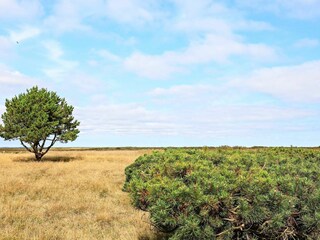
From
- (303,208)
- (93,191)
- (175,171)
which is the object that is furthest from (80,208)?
(303,208)

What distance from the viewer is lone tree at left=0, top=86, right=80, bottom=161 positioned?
34500 mm

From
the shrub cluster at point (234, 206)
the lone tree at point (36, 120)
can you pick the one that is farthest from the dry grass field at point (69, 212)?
the lone tree at point (36, 120)

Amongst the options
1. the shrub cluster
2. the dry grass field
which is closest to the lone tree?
the dry grass field

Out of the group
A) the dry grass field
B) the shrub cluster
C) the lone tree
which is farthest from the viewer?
the lone tree

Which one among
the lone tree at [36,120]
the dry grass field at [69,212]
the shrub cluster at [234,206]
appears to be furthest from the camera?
the lone tree at [36,120]

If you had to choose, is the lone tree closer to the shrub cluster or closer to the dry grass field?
the dry grass field

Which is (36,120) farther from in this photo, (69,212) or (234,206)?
(234,206)

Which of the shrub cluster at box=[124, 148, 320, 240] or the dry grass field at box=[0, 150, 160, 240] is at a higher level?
the shrub cluster at box=[124, 148, 320, 240]

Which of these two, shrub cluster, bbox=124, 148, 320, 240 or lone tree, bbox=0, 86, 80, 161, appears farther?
lone tree, bbox=0, 86, 80, 161

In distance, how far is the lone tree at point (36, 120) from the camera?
34.5 meters

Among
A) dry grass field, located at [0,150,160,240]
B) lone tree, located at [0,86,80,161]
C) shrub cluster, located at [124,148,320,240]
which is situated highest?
lone tree, located at [0,86,80,161]

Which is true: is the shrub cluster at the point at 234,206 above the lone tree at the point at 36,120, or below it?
below

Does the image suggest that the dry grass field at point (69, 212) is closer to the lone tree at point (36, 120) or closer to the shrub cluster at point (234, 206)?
the shrub cluster at point (234, 206)

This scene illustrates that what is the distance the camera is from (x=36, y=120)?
3462 centimetres
